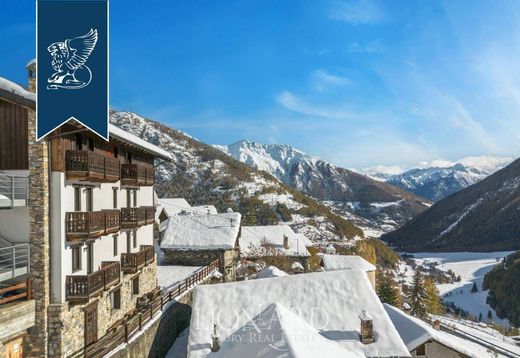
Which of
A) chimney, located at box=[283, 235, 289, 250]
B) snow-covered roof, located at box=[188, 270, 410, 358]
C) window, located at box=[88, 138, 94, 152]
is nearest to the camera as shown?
snow-covered roof, located at box=[188, 270, 410, 358]

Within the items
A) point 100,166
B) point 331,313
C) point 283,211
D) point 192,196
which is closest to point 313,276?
point 331,313

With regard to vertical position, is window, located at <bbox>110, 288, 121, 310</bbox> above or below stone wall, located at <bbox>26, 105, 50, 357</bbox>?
below

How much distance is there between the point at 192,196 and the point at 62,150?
585ft

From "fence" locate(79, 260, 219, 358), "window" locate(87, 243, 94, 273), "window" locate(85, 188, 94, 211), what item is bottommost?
"fence" locate(79, 260, 219, 358)

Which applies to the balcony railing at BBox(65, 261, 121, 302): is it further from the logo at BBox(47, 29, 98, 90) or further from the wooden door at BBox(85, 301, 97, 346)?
the logo at BBox(47, 29, 98, 90)

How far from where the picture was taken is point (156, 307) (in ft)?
76.7

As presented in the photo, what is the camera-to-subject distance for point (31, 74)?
17.9 metres

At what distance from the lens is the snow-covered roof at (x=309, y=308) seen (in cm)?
1686

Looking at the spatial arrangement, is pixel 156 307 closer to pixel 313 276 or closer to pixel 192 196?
pixel 313 276

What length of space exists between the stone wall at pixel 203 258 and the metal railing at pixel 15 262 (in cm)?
2430

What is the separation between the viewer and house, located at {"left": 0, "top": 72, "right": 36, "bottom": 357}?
15.8 m

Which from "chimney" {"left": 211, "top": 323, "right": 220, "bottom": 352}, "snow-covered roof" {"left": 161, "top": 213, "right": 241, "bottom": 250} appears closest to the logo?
"chimney" {"left": 211, "top": 323, "right": 220, "bottom": 352}

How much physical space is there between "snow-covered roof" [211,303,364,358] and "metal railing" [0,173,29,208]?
32.5 ft

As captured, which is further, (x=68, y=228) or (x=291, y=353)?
(x=68, y=228)
